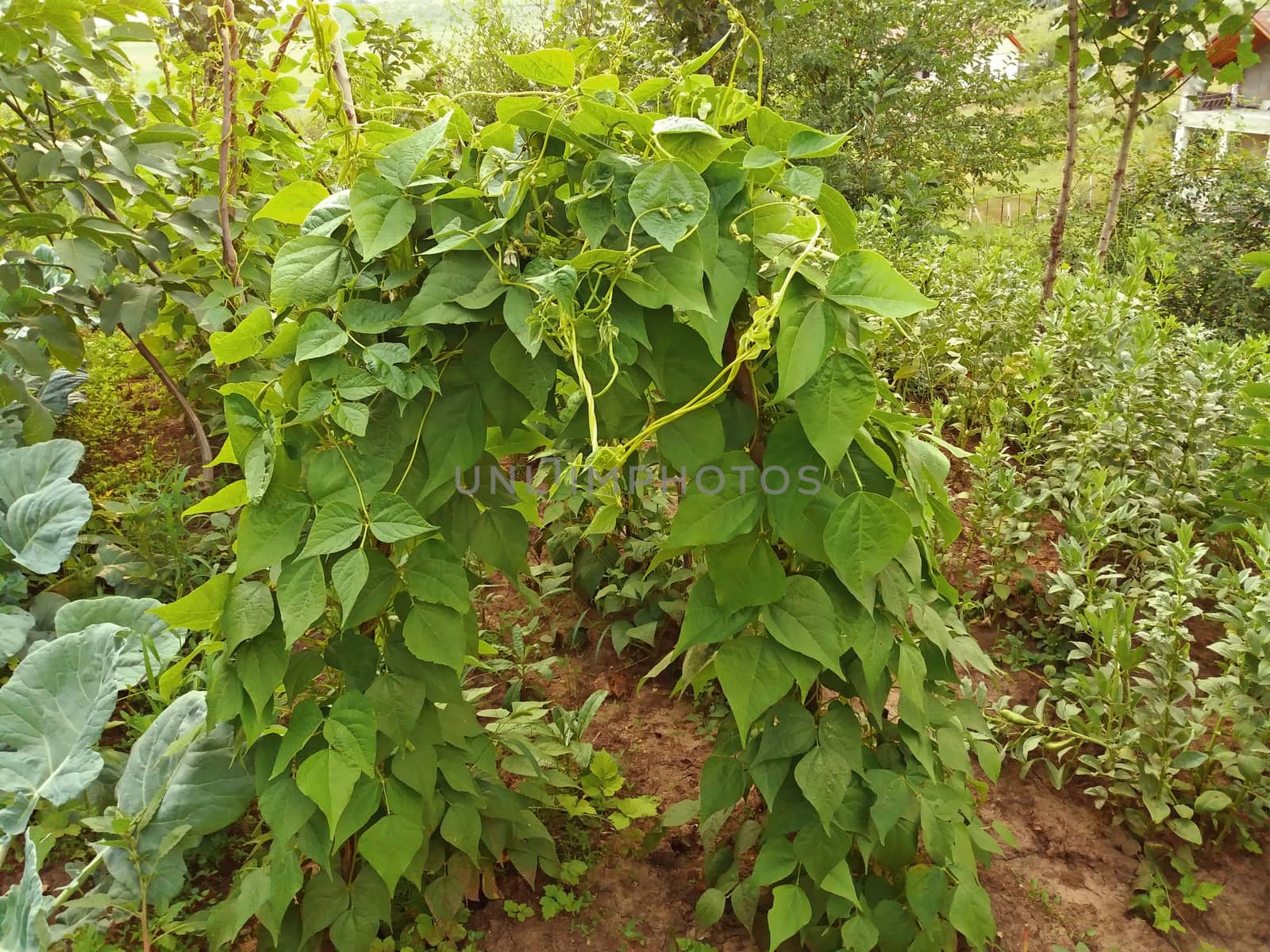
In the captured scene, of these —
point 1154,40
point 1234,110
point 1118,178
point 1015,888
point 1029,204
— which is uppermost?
point 1154,40

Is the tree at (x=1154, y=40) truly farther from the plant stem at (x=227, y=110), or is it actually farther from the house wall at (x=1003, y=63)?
the house wall at (x=1003, y=63)

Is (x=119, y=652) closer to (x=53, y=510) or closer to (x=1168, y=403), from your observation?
(x=53, y=510)

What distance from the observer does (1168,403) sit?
272 cm

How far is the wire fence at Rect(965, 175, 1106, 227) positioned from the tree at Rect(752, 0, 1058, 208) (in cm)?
106

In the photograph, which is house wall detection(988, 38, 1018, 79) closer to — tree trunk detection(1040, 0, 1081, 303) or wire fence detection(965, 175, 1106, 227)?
wire fence detection(965, 175, 1106, 227)

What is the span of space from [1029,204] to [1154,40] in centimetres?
884

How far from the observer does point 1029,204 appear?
12.1m

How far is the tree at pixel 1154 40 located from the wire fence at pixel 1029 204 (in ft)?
16.0

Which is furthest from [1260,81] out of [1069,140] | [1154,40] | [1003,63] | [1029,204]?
[1069,140]

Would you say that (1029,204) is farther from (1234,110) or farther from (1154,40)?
(1154,40)

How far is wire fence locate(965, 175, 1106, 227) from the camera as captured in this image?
9.55 metres

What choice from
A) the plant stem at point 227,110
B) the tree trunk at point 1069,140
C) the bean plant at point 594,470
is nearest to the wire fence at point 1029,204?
the tree trunk at point 1069,140

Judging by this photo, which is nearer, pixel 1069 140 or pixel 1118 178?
pixel 1069 140

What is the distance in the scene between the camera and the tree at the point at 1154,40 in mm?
3789
